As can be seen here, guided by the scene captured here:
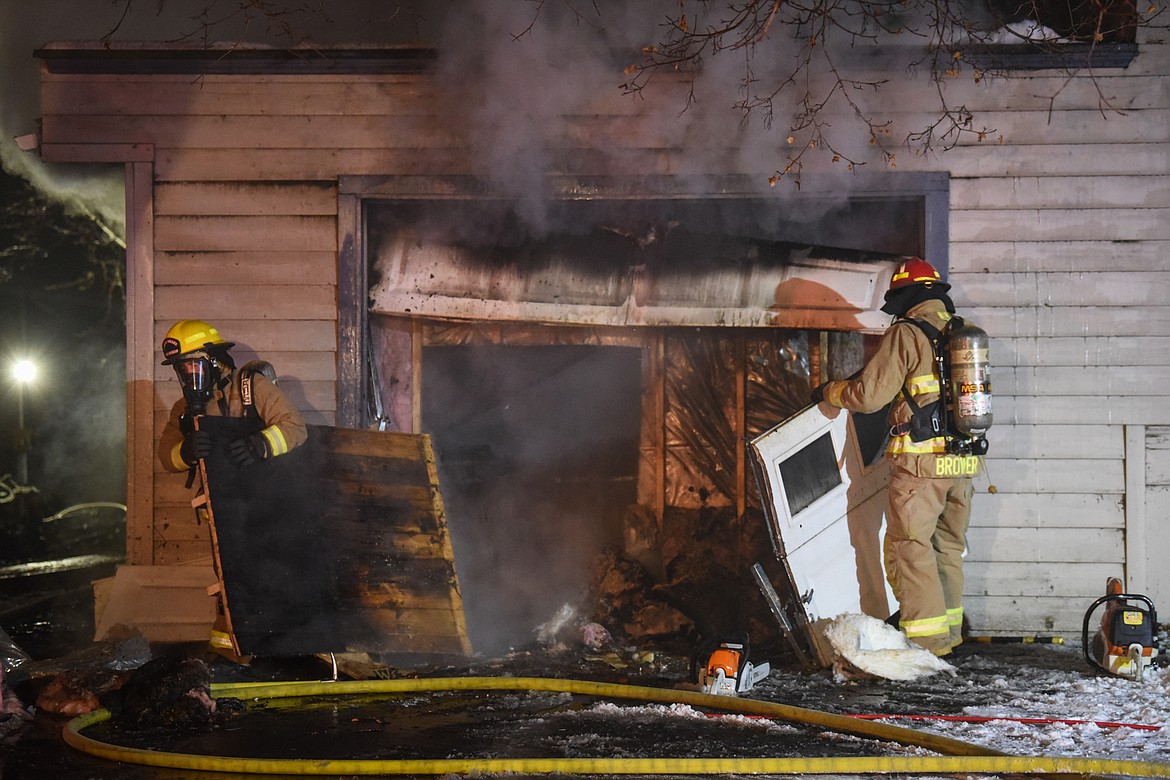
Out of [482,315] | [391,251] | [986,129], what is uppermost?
[986,129]

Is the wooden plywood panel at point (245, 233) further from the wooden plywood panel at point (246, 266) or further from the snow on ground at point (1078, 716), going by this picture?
the snow on ground at point (1078, 716)

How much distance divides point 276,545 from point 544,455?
2.92 metres

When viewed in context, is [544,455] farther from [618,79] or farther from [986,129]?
[986,129]

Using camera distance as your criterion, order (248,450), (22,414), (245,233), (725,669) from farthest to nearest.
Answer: (22,414) < (245,233) < (248,450) < (725,669)

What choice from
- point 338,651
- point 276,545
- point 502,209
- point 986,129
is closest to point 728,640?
point 338,651

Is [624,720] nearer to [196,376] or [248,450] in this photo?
[248,450]

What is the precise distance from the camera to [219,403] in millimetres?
5840

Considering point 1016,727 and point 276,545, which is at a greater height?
point 276,545

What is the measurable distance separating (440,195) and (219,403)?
2.18m

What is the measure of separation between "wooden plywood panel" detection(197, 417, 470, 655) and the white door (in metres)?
2.08

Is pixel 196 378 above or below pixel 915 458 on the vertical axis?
above

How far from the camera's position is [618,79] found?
21.8ft

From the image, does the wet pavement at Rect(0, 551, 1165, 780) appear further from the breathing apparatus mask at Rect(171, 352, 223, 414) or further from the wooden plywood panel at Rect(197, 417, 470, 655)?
the breathing apparatus mask at Rect(171, 352, 223, 414)

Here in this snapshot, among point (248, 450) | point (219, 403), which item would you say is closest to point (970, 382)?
point (248, 450)
